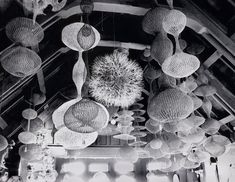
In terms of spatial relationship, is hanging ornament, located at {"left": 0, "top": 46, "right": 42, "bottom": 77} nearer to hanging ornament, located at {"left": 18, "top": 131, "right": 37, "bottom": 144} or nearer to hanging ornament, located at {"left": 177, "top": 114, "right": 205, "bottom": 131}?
hanging ornament, located at {"left": 18, "top": 131, "right": 37, "bottom": 144}

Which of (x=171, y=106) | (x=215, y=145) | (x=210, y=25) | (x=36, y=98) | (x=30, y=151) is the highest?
(x=210, y=25)

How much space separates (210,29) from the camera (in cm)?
380

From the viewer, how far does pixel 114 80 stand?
292 centimetres

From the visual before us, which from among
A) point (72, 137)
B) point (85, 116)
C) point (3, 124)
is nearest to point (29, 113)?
point (72, 137)

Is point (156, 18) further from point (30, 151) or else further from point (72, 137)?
point (30, 151)

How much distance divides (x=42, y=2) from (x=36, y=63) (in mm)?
513

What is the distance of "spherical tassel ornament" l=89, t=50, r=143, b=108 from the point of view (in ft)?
9.60

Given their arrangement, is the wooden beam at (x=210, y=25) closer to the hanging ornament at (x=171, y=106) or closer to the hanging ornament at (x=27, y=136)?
the hanging ornament at (x=171, y=106)

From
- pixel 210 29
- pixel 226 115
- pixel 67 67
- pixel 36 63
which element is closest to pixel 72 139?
pixel 36 63

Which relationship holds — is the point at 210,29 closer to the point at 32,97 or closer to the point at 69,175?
the point at 32,97

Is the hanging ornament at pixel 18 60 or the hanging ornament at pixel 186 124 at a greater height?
the hanging ornament at pixel 18 60

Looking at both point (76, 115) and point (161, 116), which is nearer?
point (76, 115)

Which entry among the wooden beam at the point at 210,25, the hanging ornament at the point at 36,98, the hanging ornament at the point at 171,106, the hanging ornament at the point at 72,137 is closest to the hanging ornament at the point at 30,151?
the hanging ornament at the point at 36,98

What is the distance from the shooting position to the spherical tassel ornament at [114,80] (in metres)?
2.93
